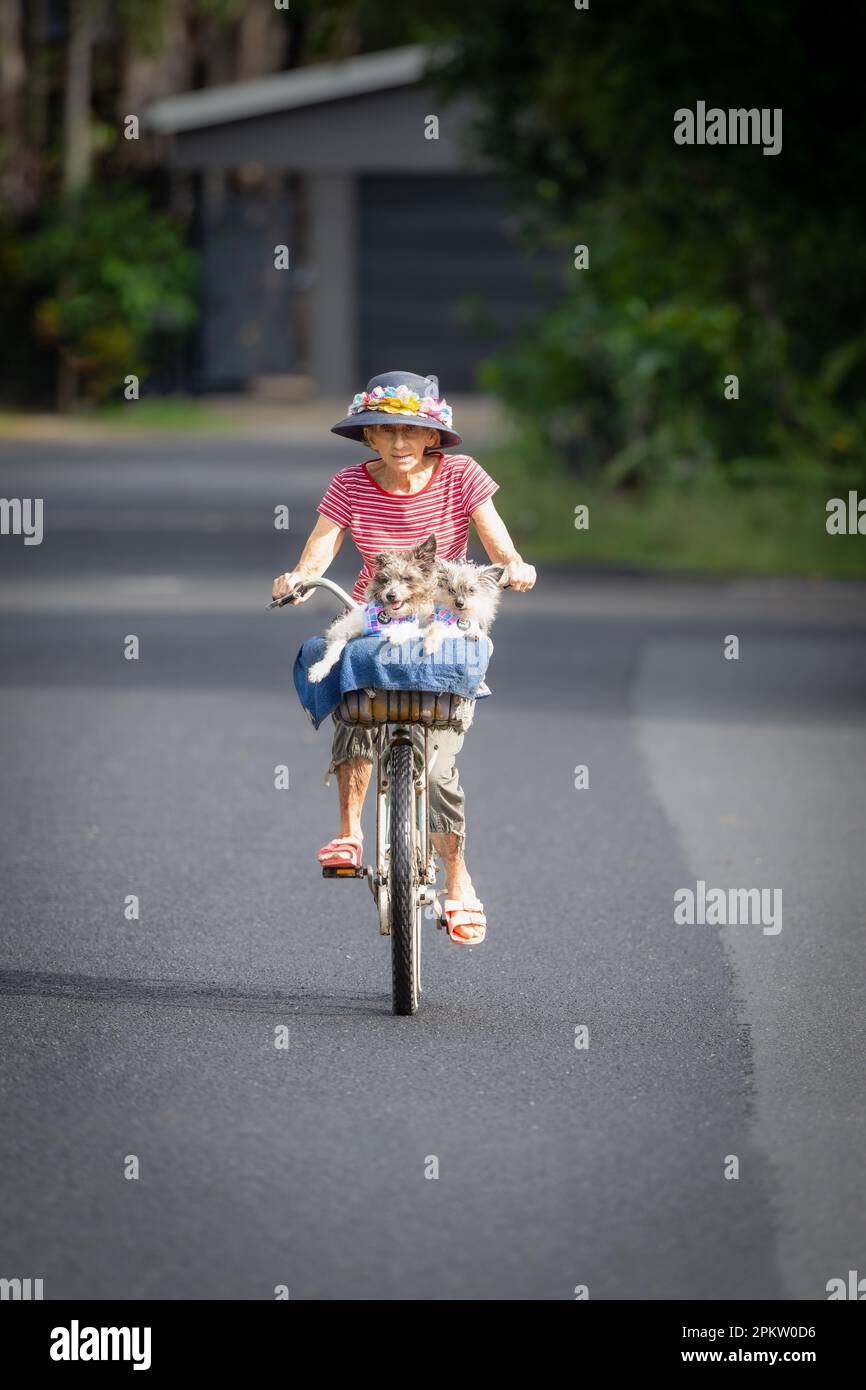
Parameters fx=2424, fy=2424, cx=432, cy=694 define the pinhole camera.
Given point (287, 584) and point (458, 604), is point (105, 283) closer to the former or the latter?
point (287, 584)

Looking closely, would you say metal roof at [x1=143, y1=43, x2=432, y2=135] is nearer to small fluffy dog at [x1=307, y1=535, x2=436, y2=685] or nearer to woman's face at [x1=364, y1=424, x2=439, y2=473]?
woman's face at [x1=364, y1=424, x2=439, y2=473]

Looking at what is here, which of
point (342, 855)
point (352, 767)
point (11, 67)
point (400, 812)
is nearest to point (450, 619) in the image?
point (400, 812)

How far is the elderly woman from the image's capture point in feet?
22.4

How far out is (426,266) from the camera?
42.1 meters

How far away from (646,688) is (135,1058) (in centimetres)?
741

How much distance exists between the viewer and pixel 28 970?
24.1 feet

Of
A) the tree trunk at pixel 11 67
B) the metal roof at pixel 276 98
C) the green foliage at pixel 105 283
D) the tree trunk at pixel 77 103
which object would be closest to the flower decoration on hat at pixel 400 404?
the green foliage at pixel 105 283

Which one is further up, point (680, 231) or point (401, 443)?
point (680, 231)

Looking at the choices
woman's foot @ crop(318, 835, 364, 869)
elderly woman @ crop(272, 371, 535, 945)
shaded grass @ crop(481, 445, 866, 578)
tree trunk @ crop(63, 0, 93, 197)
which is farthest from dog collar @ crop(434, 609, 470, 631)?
tree trunk @ crop(63, 0, 93, 197)

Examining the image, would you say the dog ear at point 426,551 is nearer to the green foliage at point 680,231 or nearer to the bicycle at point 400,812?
the bicycle at point 400,812

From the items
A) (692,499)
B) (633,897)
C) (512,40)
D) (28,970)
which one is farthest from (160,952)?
(512,40)

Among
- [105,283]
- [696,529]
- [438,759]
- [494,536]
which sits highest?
[105,283]

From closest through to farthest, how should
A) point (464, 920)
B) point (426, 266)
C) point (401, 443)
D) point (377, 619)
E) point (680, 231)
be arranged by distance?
1. point (377, 619)
2. point (401, 443)
3. point (464, 920)
4. point (680, 231)
5. point (426, 266)

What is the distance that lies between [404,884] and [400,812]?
0.21 metres
